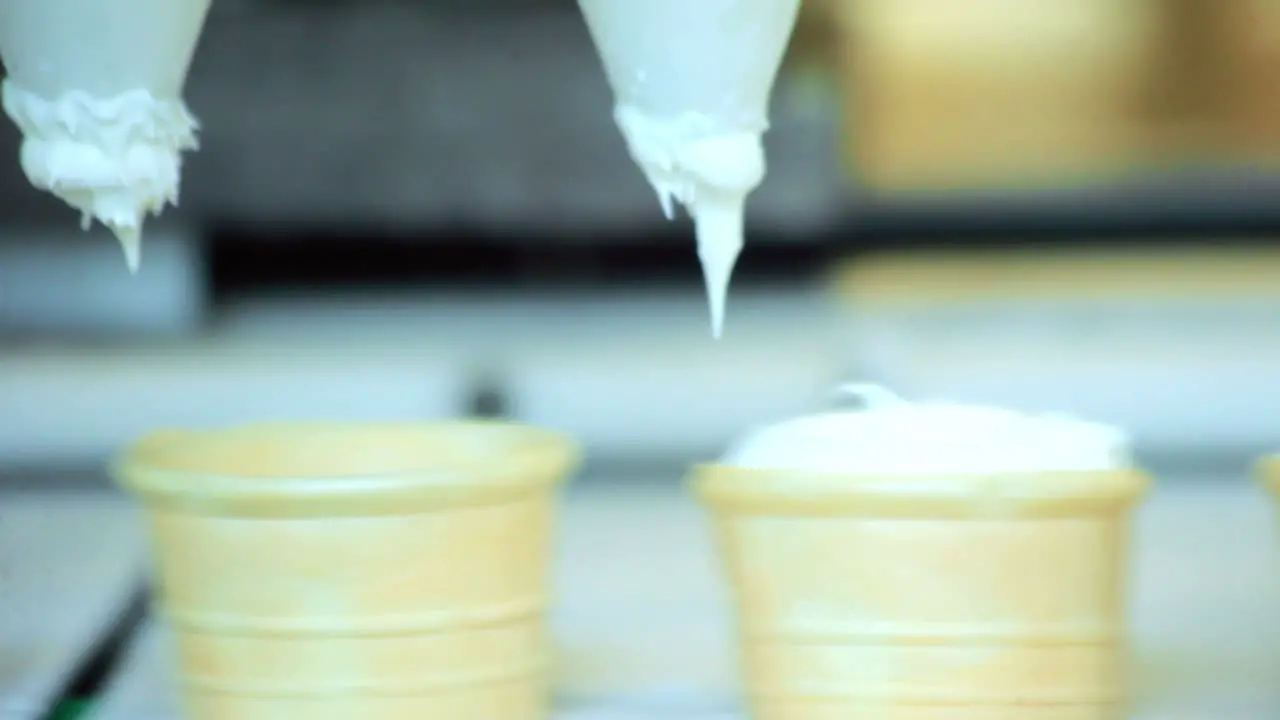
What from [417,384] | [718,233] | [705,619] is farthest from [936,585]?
[417,384]

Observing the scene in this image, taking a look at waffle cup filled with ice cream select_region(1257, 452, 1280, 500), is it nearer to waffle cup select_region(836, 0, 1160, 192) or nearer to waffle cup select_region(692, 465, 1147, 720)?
waffle cup select_region(692, 465, 1147, 720)

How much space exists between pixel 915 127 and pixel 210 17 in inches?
22.1

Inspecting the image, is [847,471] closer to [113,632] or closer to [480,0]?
[113,632]

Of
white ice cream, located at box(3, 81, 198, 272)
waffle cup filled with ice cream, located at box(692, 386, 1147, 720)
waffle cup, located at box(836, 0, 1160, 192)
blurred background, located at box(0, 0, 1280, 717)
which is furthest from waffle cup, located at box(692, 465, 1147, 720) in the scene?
waffle cup, located at box(836, 0, 1160, 192)

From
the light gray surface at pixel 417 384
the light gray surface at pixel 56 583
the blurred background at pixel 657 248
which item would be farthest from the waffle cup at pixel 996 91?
the light gray surface at pixel 56 583

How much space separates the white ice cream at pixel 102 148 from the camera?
433mm

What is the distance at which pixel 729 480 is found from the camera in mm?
422

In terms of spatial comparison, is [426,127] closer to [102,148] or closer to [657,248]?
[657,248]

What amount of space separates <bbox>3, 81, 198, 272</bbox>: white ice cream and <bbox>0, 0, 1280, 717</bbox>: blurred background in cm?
43

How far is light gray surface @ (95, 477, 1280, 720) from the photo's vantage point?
0.51 m

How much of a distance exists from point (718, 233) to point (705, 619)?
221 mm

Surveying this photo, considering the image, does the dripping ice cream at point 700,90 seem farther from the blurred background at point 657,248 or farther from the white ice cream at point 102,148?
the blurred background at point 657,248

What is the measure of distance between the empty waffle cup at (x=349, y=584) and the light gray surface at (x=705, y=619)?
8 cm

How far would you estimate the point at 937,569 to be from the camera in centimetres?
41
